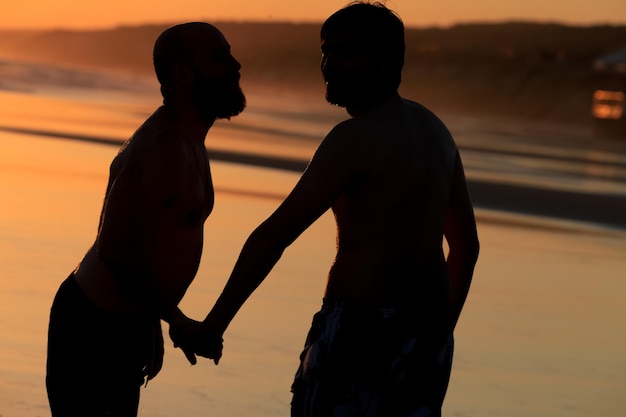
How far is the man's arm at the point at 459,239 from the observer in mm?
4469

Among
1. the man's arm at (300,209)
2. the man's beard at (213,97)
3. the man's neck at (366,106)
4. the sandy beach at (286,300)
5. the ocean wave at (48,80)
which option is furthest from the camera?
the ocean wave at (48,80)

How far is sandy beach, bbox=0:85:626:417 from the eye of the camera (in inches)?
279

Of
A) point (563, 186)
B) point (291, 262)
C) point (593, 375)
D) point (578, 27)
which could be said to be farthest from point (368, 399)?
point (578, 27)

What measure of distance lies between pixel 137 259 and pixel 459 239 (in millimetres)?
930

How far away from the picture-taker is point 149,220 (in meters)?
4.51

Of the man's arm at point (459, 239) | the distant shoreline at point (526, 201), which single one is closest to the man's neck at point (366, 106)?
the man's arm at point (459, 239)

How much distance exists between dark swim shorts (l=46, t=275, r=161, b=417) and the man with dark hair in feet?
1.24

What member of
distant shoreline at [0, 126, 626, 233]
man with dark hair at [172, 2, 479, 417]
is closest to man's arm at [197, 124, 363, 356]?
man with dark hair at [172, 2, 479, 417]

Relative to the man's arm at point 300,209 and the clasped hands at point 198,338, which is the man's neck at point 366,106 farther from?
the clasped hands at point 198,338

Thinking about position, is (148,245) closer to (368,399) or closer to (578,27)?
(368,399)

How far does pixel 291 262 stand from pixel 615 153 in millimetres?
26743

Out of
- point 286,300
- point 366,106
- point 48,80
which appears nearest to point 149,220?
point 366,106

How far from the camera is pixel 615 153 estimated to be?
36812 mm

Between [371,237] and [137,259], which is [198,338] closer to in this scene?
[137,259]
